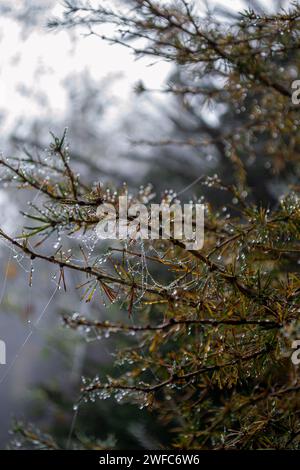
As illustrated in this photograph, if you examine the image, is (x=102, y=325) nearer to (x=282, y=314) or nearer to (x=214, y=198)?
(x=282, y=314)

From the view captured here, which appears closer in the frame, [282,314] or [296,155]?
[282,314]

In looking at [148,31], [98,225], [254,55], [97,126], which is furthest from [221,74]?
[97,126]

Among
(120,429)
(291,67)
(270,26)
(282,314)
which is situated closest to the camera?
(282,314)

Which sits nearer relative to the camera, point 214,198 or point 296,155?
point 296,155

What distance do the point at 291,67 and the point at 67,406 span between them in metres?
3.84

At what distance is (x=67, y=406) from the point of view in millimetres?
4996

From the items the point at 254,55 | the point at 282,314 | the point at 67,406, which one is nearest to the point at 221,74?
the point at 254,55

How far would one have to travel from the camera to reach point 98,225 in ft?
4.57
